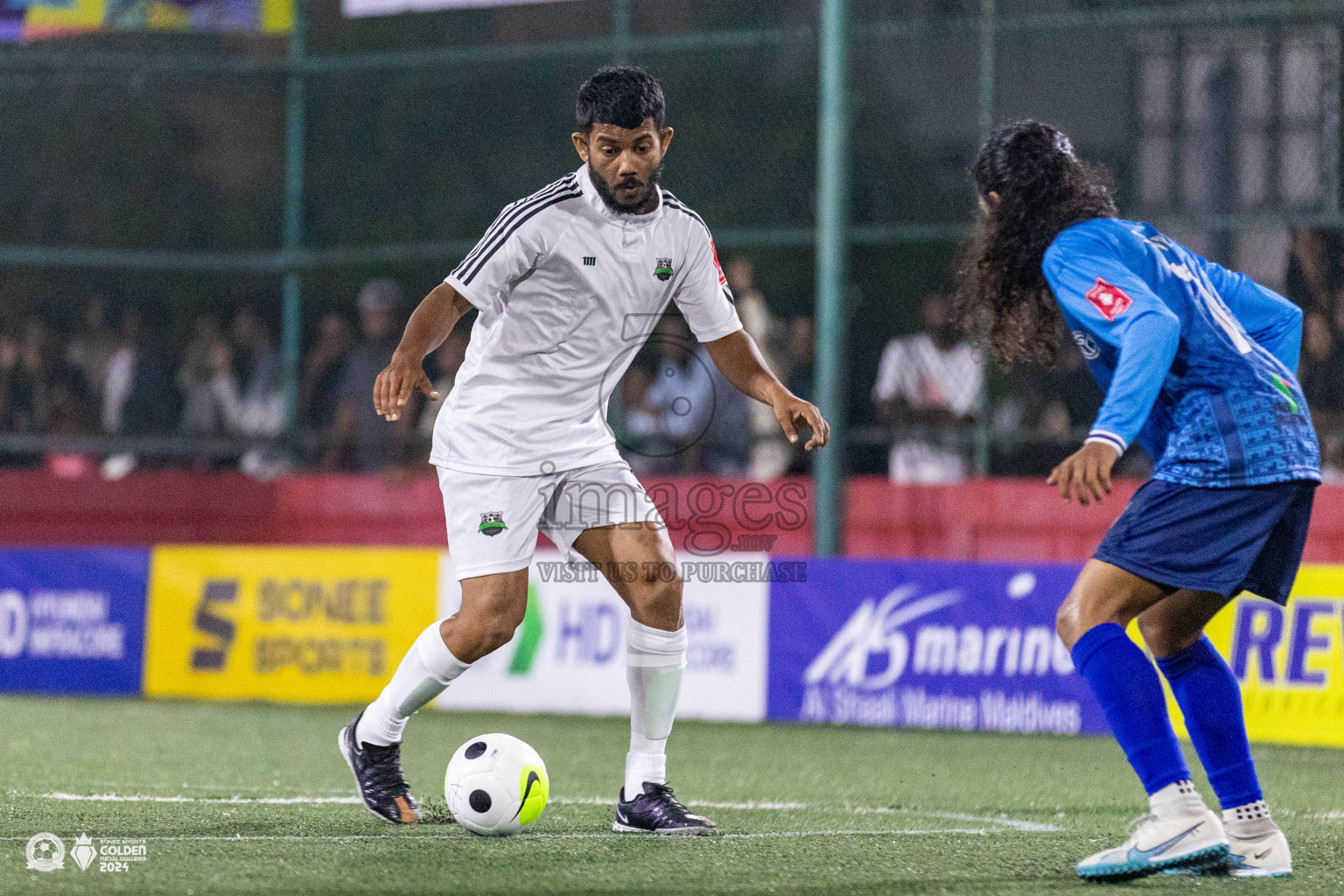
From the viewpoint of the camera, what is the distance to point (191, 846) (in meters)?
4.69

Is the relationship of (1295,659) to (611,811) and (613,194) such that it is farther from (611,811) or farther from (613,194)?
(613,194)

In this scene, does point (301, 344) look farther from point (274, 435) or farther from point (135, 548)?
point (135, 548)

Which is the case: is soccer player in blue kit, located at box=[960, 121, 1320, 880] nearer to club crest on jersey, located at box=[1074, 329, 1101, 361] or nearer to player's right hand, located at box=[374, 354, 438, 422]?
club crest on jersey, located at box=[1074, 329, 1101, 361]

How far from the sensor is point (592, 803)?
6.08 metres

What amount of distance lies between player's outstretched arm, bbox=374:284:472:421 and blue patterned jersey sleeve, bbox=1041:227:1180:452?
1.72 m

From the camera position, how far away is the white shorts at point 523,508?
5.26m

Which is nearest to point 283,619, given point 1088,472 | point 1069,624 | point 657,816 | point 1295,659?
point 1295,659

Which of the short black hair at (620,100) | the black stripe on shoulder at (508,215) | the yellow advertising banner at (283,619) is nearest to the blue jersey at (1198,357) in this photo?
the short black hair at (620,100)

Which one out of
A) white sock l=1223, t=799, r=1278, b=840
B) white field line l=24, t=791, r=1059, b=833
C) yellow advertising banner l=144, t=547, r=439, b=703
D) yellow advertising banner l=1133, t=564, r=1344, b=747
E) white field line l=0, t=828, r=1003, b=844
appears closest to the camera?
white sock l=1223, t=799, r=1278, b=840

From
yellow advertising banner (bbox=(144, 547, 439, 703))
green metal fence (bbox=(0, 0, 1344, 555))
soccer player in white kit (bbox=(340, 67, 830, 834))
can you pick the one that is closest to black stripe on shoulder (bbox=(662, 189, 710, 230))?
soccer player in white kit (bbox=(340, 67, 830, 834))

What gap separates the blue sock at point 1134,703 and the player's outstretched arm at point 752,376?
4.26 feet

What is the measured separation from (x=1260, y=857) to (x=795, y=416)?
1.82 meters

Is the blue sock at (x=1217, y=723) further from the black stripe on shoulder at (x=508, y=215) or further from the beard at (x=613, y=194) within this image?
the black stripe on shoulder at (x=508, y=215)

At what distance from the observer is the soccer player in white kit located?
17.1 feet
